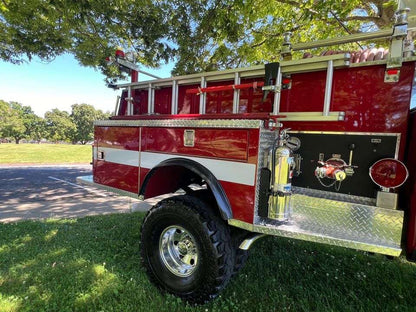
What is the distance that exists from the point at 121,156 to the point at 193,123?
1.27 meters

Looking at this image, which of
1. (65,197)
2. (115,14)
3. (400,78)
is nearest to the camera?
(400,78)

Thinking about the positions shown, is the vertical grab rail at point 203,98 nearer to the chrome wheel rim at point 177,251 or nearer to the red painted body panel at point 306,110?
the red painted body panel at point 306,110

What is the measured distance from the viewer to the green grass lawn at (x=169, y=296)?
236cm

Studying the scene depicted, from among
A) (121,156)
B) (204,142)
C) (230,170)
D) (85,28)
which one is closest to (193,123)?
(204,142)

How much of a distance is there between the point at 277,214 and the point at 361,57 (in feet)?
4.98

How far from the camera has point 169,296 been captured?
241cm

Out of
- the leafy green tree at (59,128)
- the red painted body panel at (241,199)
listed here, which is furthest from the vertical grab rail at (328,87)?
the leafy green tree at (59,128)

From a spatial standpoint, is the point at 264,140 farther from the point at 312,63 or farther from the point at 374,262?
the point at 374,262

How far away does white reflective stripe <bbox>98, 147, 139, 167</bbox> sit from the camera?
3.09 metres

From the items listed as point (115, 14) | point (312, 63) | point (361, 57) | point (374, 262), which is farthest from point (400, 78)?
point (115, 14)

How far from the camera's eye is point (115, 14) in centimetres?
556

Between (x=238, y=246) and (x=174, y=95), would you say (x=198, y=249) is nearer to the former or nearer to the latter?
(x=238, y=246)

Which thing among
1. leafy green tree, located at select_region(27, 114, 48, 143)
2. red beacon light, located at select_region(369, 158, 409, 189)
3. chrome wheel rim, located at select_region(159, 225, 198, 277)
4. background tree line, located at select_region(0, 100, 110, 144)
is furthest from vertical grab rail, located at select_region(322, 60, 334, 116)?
leafy green tree, located at select_region(27, 114, 48, 143)

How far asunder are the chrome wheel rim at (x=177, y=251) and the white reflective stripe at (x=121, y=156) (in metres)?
0.94
